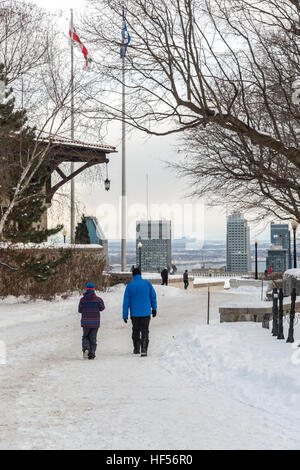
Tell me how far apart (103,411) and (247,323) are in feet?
26.8

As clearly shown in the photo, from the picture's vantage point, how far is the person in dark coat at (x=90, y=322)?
35.4ft

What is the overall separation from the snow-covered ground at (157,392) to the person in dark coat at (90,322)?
1.02ft

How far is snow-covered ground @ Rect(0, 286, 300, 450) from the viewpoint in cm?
563

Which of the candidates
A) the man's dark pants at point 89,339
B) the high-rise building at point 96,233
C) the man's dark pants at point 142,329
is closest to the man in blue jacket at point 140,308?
the man's dark pants at point 142,329

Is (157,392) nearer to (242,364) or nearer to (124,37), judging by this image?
(242,364)

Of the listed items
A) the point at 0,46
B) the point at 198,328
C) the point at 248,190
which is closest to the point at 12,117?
the point at 0,46

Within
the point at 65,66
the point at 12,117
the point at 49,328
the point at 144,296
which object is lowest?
the point at 49,328

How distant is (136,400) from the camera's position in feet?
23.7

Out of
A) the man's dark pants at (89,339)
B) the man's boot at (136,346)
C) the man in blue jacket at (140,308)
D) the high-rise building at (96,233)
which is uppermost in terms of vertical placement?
the high-rise building at (96,233)

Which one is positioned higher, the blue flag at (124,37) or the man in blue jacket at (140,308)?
the blue flag at (124,37)

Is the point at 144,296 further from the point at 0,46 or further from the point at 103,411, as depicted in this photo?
the point at 0,46

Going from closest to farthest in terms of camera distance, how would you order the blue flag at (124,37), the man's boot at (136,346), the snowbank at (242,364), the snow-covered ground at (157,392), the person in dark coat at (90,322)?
1. the snow-covered ground at (157,392)
2. the snowbank at (242,364)
3. the person in dark coat at (90,322)
4. the man's boot at (136,346)
5. the blue flag at (124,37)

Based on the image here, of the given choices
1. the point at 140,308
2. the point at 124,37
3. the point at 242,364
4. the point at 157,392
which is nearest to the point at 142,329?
the point at 140,308

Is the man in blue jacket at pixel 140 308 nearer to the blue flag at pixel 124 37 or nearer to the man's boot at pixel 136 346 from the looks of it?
the man's boot at pixel 136 346
